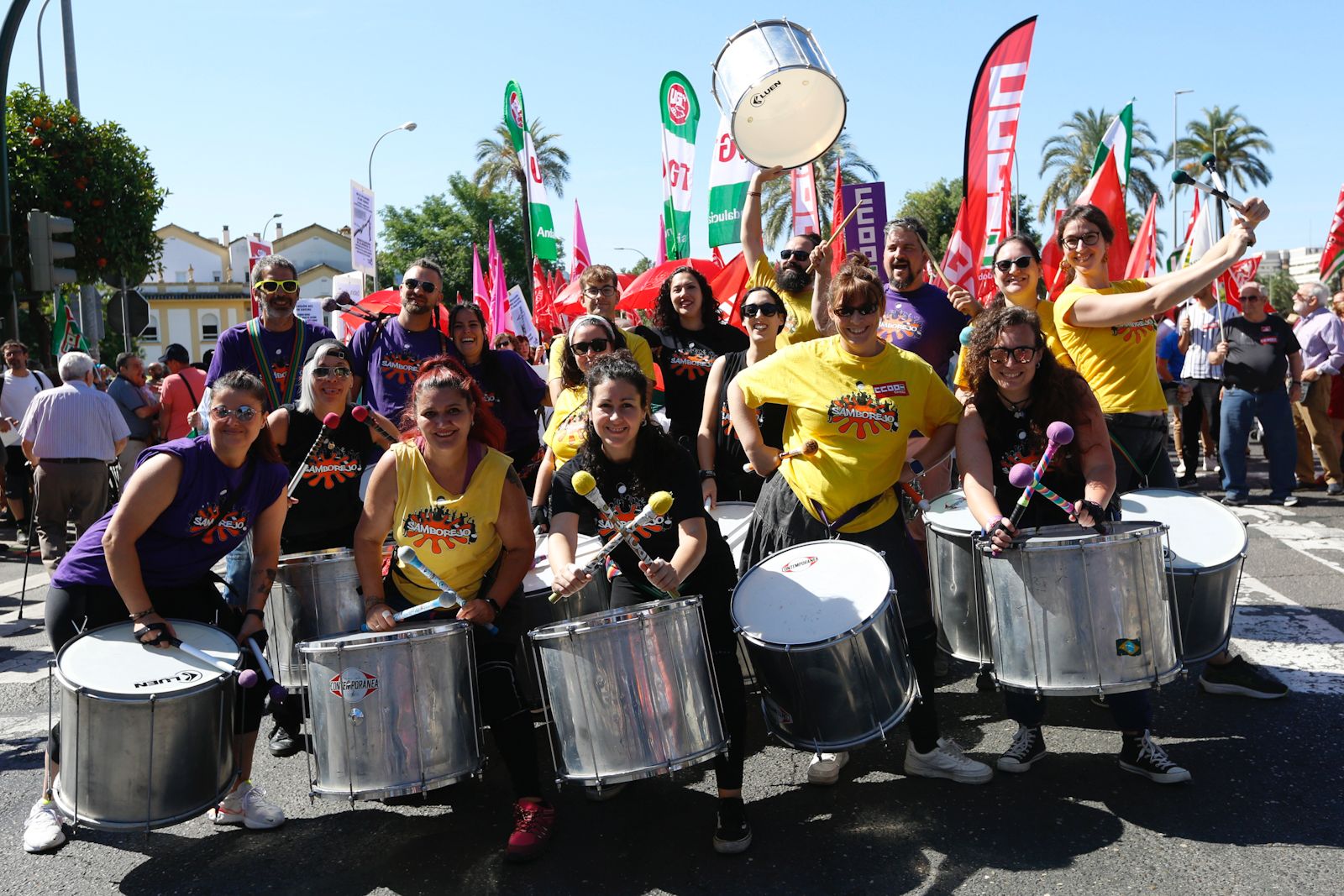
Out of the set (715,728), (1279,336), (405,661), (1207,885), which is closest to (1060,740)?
(1207,885)

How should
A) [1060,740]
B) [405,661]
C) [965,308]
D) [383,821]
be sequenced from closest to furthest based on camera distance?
[405,661] < [383,821] < [1060,740] < [965,308]

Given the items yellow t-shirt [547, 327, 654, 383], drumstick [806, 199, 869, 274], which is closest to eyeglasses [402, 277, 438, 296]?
yellow t-shirt [547, 327, 654, 383]

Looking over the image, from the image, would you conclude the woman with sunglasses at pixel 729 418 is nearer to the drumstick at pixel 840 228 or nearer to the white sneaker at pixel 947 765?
the drumstick at pixel 840 228

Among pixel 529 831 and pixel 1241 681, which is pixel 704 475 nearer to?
pixel 529 831

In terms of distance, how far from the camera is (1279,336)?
32.8 feet

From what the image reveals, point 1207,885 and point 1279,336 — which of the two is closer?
point 1207,885

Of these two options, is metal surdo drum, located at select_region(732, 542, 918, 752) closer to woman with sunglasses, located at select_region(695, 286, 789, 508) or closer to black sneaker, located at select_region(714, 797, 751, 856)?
black sneaker, located at select_region(714, 797, 751, 856)

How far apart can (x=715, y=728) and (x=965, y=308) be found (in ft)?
9.93

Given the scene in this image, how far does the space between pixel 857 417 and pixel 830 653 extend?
100 cm

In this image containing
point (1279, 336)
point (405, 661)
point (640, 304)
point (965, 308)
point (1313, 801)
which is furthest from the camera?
point (640, 304)

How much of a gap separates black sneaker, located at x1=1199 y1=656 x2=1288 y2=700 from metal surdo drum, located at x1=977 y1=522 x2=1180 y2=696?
A: 4.65 ft

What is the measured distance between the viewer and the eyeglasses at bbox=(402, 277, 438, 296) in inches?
220

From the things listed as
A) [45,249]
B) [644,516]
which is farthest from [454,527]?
[45,249]

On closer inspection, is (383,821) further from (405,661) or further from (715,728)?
(715,728)
